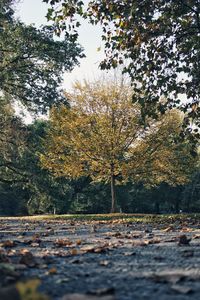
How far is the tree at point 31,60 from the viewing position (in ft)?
70.2

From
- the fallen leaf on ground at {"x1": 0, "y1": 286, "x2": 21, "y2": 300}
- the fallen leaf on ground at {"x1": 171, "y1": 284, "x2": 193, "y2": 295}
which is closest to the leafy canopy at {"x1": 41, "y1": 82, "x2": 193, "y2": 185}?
the fallen leaf on ground at {"x1": 171, "y1": 284, "x2": 193, "y2": 295}

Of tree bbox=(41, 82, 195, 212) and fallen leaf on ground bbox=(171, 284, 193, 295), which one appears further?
tree bbox=(41, 82, 195, 212)

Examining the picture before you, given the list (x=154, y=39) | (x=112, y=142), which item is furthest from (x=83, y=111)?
(x=154, y=39)

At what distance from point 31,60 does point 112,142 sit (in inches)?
316

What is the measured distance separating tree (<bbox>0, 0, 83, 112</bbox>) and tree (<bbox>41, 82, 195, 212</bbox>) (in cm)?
411

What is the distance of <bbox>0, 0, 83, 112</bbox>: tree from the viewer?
843 inches

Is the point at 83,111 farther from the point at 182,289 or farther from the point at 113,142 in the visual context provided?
the point at 182,289

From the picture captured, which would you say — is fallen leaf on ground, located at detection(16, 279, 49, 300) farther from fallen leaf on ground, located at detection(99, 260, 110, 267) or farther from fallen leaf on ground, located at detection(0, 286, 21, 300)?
fallen leaf on ground, located at detection(99, 260, 110, 267)

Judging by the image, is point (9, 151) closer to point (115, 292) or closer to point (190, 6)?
point (190, 6)

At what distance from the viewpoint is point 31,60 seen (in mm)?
22812

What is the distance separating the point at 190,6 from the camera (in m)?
10.8

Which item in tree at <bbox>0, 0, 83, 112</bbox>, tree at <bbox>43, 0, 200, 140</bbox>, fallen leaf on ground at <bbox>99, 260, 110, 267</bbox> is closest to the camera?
fallen leaf on ground at <bbox>99, 260, 110, 267</bbox>

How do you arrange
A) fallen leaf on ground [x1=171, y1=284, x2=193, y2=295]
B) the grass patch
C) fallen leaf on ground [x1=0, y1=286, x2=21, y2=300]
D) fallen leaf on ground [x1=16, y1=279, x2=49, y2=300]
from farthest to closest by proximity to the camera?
the grass patch → fallen leaf on ground [x1=171, y1=284, x2=193, y2=295] → fallen leaf on ground [x1=0, y1=286, x2=21, y2=300] → fallen leaf on ground [x1=16, y1=279, x2=49, y2=300]

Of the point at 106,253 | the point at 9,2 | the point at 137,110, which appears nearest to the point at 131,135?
the point at 137,110
